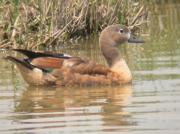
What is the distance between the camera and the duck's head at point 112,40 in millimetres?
10805

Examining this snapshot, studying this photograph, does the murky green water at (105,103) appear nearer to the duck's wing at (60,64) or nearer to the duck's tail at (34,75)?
the duck's tail at (34,75)

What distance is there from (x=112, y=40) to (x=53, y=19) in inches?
136

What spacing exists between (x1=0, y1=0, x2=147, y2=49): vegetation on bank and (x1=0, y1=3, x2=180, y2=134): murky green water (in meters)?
1.42

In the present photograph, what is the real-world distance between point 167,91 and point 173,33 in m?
6.33

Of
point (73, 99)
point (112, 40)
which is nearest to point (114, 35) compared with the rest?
point (112, 40)

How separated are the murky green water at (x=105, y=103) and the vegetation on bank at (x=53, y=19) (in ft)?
4.65

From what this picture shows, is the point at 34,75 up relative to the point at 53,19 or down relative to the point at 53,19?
down

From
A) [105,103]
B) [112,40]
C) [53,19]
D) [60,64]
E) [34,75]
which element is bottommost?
[105,103]

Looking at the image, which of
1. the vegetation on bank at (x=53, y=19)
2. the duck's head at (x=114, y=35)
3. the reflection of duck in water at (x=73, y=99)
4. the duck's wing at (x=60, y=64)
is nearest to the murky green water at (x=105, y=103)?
the reflection of duck in water at (x=73, y=99)

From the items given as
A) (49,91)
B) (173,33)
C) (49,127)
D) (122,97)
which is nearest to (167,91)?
(122,97)

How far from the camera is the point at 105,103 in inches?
342

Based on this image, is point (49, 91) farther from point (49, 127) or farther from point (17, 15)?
point (17, 15)

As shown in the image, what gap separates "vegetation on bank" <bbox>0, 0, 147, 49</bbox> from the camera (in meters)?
14.0

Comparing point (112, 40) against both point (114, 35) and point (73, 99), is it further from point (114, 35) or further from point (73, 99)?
point (73, 99)
